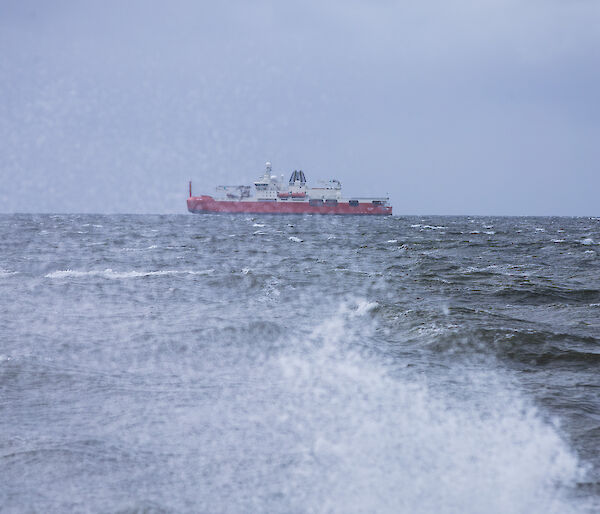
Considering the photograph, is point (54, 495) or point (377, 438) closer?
point (54, 495)

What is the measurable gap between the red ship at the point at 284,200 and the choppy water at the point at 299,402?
89273 mm

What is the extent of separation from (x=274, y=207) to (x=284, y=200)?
2.36 m

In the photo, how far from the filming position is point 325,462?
4375 millimetres

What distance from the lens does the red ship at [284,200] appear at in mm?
102562

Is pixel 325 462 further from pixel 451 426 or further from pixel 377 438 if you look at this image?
pixel 451 426

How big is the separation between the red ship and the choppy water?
8927 centimetres

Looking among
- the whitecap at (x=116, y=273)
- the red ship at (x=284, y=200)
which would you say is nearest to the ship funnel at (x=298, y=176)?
the red ship at (x=284, y=200)

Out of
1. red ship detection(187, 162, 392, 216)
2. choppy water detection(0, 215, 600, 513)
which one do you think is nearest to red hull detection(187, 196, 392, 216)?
red ship detection(187, 162, 392, 216)

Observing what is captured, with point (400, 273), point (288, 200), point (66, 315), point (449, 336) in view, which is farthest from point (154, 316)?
point (288, 200)

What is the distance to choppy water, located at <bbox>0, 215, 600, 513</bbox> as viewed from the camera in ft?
12.9

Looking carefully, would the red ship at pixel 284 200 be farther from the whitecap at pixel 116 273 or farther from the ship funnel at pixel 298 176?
the whitecap at pixel 116 273

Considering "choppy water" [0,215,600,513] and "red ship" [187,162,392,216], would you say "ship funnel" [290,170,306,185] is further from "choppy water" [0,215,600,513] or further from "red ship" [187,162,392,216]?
"choppy water" [0,215,600,513]

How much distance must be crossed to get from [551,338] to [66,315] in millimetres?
8610

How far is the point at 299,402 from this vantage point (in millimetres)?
5867
